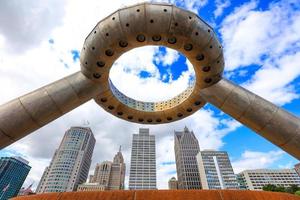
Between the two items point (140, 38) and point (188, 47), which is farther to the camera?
point (188, 47)

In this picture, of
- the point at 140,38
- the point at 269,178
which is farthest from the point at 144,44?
the point at 269,178

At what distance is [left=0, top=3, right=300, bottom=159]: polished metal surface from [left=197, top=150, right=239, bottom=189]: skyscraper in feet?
541

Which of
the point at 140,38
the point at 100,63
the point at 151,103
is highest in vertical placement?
the point at 151,103

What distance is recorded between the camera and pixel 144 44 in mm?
13062

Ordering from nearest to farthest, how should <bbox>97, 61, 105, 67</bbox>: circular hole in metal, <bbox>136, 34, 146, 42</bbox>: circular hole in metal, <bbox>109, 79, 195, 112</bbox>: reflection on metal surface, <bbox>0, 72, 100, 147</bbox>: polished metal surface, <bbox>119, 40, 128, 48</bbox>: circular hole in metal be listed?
1. <bbox>0, 72, 100, 147</bbox>: polished metal surface
2. <bbox>136, 34, 146, 42</bbox>: circular hole in metal
3. <bbox>119, 40, 128, 48</bbox>: circular hole in metal
4. <bbox>97, 61, 105, 67</bbox>: circular hole in metal
5. <bbox>109, 79, 195, 112</bbox>: reflection on metal surface

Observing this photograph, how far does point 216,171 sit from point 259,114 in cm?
17481

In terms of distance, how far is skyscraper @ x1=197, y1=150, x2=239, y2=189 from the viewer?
154750 mm

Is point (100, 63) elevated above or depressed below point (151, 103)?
below

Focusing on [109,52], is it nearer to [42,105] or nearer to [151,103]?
[42,105]

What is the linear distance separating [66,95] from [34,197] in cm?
824

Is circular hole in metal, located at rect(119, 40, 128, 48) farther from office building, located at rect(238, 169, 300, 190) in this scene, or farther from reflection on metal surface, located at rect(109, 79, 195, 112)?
office building, located at rect(238, 169, 300, 190)

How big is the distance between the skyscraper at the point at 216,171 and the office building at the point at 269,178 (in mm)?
25907

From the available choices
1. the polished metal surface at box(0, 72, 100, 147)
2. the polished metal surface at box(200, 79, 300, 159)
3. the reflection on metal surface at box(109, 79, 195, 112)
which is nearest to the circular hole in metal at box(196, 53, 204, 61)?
the polished metal surface at box(200, 79, 300, 159)

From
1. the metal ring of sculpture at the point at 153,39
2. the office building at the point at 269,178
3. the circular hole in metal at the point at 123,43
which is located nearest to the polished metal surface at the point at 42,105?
the metal ring of sculpture at the point at 153,39
